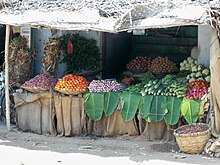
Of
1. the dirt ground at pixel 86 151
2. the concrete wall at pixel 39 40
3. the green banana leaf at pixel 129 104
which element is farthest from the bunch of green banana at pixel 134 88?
the concrete wall at pixel 39 40

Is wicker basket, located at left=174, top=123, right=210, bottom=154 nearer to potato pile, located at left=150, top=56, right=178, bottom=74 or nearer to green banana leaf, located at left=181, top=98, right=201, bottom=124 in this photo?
green banana leaf, located at left=181, top=98, right=201, bottom=124

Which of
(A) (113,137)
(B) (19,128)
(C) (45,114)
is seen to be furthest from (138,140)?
(B) (19,128)

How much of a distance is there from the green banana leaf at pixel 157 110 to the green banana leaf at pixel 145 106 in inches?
2.2

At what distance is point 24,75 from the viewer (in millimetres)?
10992

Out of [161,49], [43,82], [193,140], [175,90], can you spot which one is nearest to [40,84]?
[43,82]

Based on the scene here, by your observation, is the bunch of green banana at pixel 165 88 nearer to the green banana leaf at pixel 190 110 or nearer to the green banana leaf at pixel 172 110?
the green banana leaf at pixel 172 110

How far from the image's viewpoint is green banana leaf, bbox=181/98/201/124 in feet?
28.7

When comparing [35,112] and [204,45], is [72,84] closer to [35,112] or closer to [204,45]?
[35,112]

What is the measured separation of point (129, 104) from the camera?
9.38m

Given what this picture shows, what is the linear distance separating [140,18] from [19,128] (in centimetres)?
400

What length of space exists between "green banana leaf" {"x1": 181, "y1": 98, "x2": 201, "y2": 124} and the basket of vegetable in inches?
116

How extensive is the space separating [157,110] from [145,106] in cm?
26

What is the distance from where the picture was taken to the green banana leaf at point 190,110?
8.75 meters

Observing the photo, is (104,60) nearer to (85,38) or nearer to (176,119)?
(85,38)
